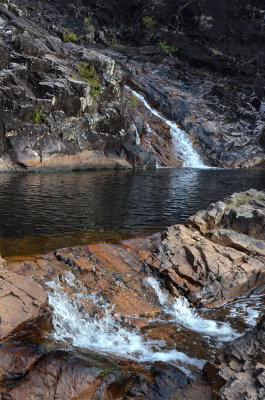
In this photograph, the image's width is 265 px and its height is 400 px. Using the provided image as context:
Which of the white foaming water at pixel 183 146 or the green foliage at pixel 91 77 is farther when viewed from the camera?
the white foaming water at pixel 183 146

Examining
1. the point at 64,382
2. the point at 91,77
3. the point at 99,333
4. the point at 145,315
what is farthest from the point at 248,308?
the point at 91,77

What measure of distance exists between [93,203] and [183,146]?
23750mm

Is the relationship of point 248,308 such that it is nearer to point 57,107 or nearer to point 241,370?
point 241,370

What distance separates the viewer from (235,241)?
9242 mm


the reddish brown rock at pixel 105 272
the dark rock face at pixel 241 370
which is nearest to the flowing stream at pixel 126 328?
the reddish brown rock at pixel 105 272

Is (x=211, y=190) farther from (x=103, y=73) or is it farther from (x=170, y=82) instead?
(x=170, y=82)

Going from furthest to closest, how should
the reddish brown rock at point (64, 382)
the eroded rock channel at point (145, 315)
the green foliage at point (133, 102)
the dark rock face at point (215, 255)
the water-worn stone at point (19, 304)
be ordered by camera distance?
1. the green foliage at point (133, 102)
2. the dark rock face at point (215, 255)
3. the water-worn stone at point (19, 304)
4. the eroded rock channel at point (145, 315)
5. the reddish brown rock at point (64, 382)

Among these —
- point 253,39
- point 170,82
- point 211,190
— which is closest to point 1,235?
point 211,190

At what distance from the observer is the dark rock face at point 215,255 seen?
8.19 metres

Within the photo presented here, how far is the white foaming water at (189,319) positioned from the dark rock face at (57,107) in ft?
59.8

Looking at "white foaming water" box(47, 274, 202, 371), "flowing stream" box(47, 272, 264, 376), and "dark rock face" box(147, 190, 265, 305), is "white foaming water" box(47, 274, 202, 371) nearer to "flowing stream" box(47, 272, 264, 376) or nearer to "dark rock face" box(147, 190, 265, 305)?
"flowing stream" box(47, 272, 264, 376)

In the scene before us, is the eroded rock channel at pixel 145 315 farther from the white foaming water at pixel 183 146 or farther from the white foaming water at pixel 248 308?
the white foaming water at pixel 183 146

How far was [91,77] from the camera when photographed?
30.6 m

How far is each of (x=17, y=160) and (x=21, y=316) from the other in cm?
1949
